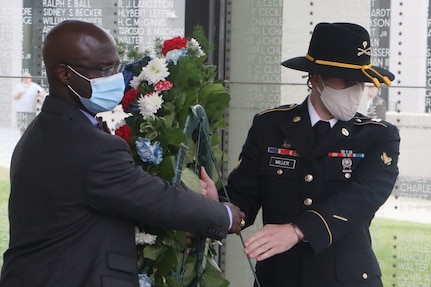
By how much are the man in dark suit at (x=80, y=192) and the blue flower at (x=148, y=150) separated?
0.19 metres

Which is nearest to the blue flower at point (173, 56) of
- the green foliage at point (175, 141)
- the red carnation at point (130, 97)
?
the green foliage at point (175, 141)

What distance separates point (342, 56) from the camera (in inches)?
135

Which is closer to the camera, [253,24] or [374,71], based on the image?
[374,71]

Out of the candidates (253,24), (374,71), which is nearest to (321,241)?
(374,71)

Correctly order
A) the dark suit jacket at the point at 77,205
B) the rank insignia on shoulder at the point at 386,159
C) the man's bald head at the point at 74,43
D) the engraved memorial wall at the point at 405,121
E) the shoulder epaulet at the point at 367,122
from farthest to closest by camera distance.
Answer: the engraved memorial wall at the point at 405,121, the shoulder epaulet at the point at 367,122, the rank insignia on shoulder at the point at 386,159, the man's bald head at the point at 74,43, the dark suit jacket at the point at 77,205

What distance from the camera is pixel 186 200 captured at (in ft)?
9.90

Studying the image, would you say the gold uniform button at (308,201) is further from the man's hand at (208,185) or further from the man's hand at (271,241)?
the man's hand at (208,185)

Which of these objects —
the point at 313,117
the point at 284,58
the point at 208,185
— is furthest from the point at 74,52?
the point at 284,58

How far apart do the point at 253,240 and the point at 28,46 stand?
2.36m

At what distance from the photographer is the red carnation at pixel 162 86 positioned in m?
3.25

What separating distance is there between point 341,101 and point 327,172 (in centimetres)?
26

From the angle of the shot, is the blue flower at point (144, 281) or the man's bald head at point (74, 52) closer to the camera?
the man's bald head at point (74, 52)

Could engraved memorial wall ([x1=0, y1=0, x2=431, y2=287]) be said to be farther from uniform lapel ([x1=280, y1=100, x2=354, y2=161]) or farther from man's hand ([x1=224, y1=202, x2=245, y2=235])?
man's hand ([x1=224, y1=202, x2=245, y2=235])

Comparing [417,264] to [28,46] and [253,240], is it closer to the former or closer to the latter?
[253,240]
